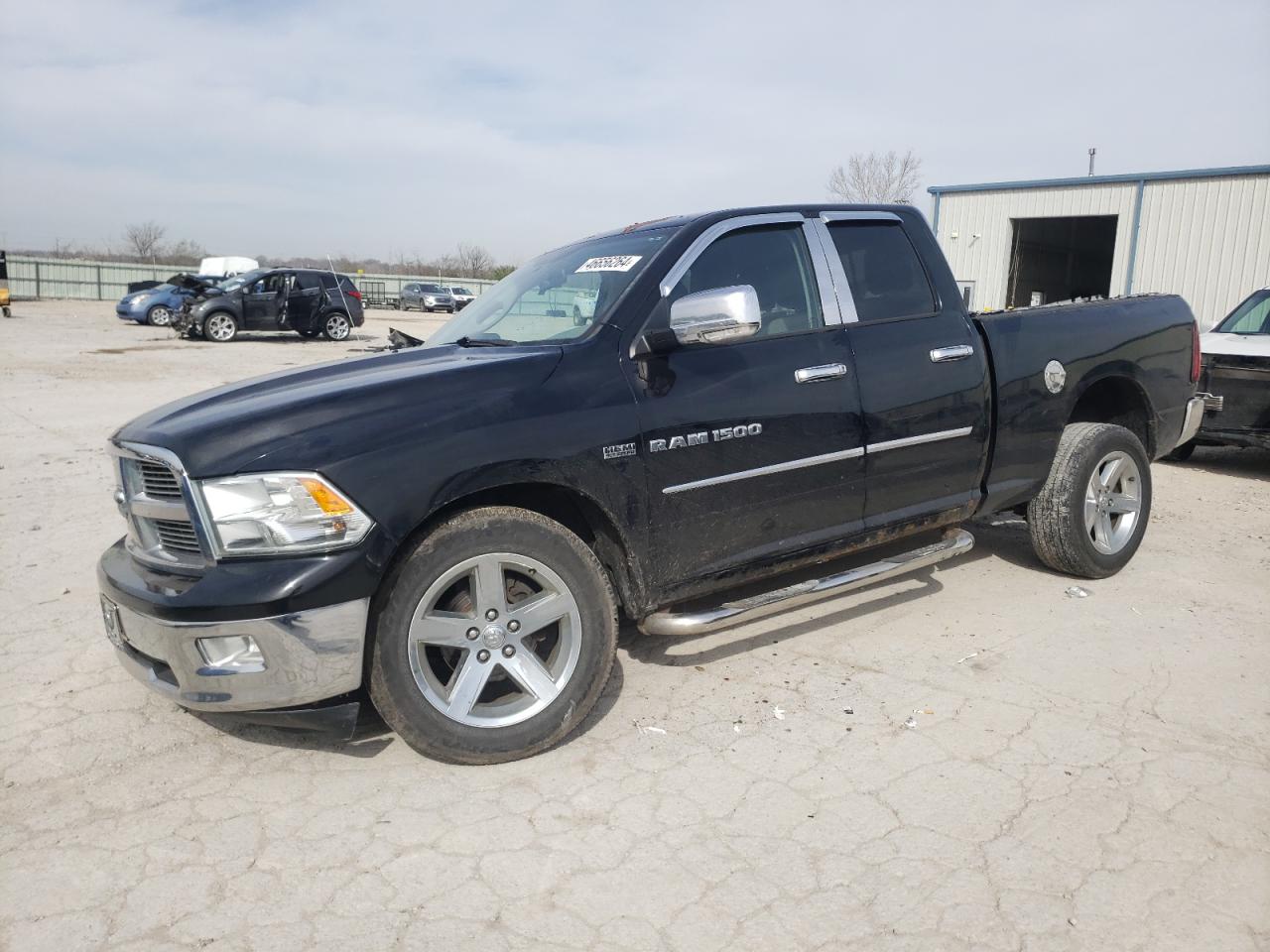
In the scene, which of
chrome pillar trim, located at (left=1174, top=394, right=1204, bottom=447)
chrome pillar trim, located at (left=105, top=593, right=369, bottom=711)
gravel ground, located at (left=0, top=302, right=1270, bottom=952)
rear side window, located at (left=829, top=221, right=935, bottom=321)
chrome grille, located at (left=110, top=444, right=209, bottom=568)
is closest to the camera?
gravel ground, located at (left=0, top=302, right=1270, bottom=952)

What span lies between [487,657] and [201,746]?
114 cm

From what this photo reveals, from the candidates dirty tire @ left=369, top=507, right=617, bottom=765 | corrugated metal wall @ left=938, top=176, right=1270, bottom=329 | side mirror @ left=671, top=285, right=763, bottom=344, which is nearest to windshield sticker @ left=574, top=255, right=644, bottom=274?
side mirror @ left=671, top=285, right=763, bottom=344

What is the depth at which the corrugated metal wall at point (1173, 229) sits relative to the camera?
64.0 ft

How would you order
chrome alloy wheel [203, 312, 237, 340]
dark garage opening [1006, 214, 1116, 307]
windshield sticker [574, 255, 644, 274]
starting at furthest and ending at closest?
1. dark garage opening [1006, 214, 1116, 307]
2. chrome alloy wheel [203, 312, 237, 340]
3. windshield sticker [574, 255, 644, 274]

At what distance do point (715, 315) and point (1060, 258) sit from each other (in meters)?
29.8

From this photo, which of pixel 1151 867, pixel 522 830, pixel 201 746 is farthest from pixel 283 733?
pixel 1151 867

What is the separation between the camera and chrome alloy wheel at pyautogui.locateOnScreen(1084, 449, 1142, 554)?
16.7ft

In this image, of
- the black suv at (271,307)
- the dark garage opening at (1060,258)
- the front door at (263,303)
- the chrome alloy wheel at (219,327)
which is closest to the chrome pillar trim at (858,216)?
the black suv at (271,307)

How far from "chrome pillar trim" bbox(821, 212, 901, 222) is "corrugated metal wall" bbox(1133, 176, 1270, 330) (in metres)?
18.2

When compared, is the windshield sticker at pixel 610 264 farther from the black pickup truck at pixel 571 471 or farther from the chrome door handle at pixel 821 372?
the chrome door handle at pixel 821 372

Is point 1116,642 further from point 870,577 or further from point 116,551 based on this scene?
point 116,551

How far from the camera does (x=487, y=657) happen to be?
3230 mm

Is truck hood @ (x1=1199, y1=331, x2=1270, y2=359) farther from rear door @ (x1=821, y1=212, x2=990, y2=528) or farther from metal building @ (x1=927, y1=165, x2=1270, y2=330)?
metal building @ (x1=927, y1=165, x2=1270, y2=330)

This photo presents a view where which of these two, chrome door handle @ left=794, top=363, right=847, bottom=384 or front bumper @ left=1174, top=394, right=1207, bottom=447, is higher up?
chrome door handle @ left=794, top=363, right=847, bottom=384
